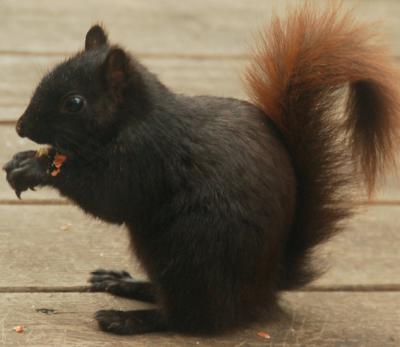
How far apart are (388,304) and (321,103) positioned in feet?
1.69

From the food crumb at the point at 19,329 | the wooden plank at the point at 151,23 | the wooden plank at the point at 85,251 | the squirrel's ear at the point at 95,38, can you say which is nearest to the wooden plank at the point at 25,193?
the wooden plank at the point at 85,251

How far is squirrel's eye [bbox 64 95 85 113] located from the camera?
224cm

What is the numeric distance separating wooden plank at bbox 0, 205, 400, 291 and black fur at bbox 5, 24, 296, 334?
0.25 m

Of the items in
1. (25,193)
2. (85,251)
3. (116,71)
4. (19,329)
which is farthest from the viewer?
(25,193)

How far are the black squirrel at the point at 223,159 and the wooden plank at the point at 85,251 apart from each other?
0.16 meters

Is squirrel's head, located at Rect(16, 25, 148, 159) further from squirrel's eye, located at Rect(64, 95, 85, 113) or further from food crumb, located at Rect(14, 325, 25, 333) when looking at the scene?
food crumb, located at Rect(14, 325, 25, 333)

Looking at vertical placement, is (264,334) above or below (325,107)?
below

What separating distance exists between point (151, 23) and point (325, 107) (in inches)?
108

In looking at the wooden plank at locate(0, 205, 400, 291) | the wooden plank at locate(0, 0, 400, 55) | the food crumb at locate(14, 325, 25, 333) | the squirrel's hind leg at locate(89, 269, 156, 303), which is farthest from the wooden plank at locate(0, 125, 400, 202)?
the wooden plank at locate(0, 0, 400, 55)

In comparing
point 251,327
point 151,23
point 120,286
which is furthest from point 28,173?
point 151,23

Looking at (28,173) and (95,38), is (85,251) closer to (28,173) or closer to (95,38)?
(28,173)

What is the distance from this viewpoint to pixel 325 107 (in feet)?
7.63

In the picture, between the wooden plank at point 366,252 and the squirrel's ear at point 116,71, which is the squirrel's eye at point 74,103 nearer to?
the squirrel's ear at point 116,71

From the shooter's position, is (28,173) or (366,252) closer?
(28,173)
